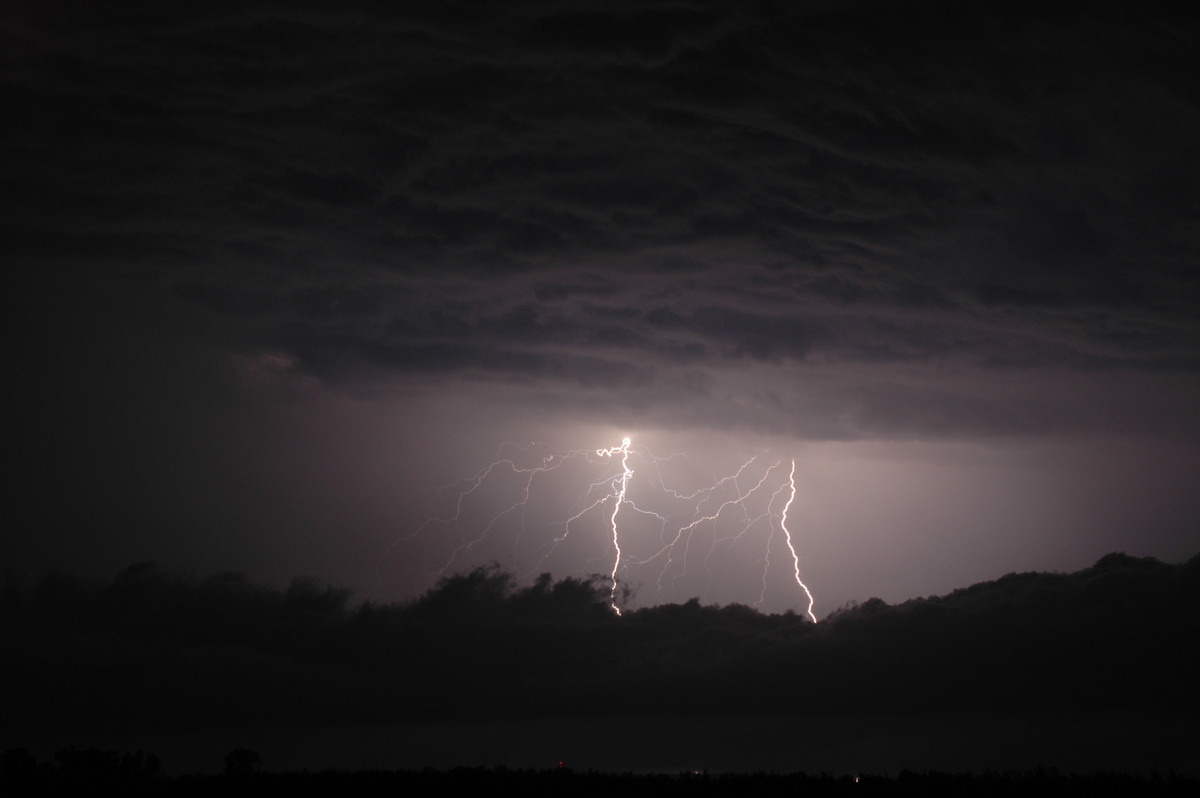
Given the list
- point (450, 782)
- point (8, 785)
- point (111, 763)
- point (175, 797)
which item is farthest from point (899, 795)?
point (111, 763)

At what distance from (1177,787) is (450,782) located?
42147 millimetres

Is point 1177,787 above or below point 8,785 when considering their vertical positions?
above

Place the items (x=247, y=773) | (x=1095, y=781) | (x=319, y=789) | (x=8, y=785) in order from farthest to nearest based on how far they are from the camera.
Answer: (x=8, y=785), (x=247, y=773), (x=319, y=789), (x=1095, y=781)

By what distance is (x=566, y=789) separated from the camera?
54.3 m

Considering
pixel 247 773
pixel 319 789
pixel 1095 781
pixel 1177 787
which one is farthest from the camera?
pixel 247 773

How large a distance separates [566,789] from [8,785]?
48.8m

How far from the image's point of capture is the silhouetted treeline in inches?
2034

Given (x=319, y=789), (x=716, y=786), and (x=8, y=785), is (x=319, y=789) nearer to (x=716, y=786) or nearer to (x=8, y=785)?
(x=716, y=786)

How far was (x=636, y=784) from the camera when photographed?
185ft

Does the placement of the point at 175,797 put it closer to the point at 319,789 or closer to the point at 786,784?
the point at 319,789

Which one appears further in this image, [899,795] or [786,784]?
[786,784]

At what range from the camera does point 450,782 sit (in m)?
58.1

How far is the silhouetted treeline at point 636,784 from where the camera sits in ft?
169

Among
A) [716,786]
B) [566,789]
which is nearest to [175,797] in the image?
[566,789]
